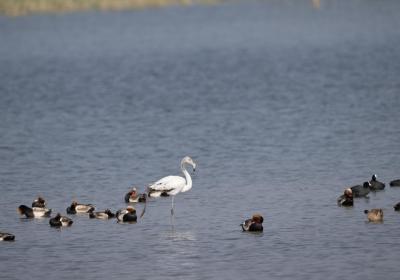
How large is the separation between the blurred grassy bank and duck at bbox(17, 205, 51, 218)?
86.9 m

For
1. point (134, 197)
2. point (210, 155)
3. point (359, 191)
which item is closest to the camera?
point (359, 191)

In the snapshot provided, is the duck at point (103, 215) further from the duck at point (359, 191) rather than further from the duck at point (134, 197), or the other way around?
the duck at point (359, 191)

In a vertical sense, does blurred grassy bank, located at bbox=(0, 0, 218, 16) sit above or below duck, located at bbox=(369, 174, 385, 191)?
above

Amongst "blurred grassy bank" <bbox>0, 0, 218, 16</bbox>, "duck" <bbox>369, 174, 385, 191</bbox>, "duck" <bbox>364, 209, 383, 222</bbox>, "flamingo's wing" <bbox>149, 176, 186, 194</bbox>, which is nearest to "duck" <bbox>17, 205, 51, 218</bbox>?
"flamingo's wing" <bbox>149, 176, 186, 194</bbox>

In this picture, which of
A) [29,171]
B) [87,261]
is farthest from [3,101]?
[87,261]

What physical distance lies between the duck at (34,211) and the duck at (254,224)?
16.4 ft

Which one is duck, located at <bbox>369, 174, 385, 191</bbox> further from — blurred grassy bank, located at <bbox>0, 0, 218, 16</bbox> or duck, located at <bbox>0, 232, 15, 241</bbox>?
blurred grassy bank, located at <bbox>0, 0, 218, 16</bbox>

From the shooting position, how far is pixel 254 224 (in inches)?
845

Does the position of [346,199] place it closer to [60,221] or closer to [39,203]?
[60,221]

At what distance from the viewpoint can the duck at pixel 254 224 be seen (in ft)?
70.4

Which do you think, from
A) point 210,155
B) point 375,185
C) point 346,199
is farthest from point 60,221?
point 210,155

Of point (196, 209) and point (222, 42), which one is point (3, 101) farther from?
point (222, 42)

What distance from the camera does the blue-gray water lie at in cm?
2000

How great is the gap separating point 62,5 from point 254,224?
312ft
